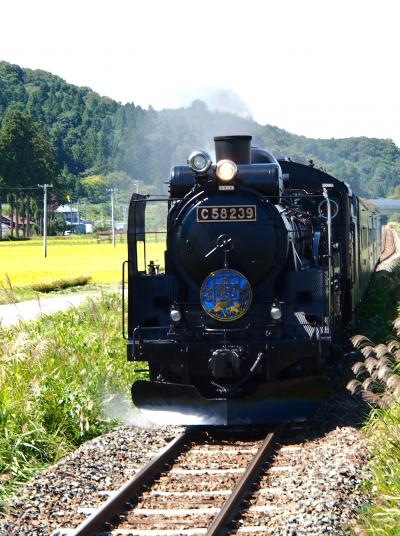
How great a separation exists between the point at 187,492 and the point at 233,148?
4.80 meters

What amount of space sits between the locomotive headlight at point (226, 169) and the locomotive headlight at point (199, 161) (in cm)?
23

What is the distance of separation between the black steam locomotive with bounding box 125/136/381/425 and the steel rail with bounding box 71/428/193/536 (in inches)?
31.0

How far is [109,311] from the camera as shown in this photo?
1788 cm

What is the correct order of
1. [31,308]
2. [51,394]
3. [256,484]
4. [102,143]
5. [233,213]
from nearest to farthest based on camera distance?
[256,484]
[233,213]
[51,394]
[31,308]
[102,143]

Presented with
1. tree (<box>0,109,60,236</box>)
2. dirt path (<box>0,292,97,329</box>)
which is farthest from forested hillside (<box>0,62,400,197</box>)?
dirt path (<box>0,292,97,329</box>)

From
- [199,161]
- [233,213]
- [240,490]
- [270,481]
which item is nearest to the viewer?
[240,490]

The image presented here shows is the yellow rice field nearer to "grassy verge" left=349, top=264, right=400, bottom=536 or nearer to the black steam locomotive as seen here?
the black steam locomotive

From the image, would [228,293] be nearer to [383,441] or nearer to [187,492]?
[383,441]

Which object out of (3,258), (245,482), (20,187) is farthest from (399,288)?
(20,187)

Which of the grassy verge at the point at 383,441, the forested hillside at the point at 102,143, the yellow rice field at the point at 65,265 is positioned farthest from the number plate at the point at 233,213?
the forested hillside at the point at 102,143

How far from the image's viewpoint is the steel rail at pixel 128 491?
21.8 feet

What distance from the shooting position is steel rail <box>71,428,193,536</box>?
6.66 metres

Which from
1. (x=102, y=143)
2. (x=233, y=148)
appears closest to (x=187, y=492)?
(x=233, y=148)

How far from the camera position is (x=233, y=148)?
11.3 meters
